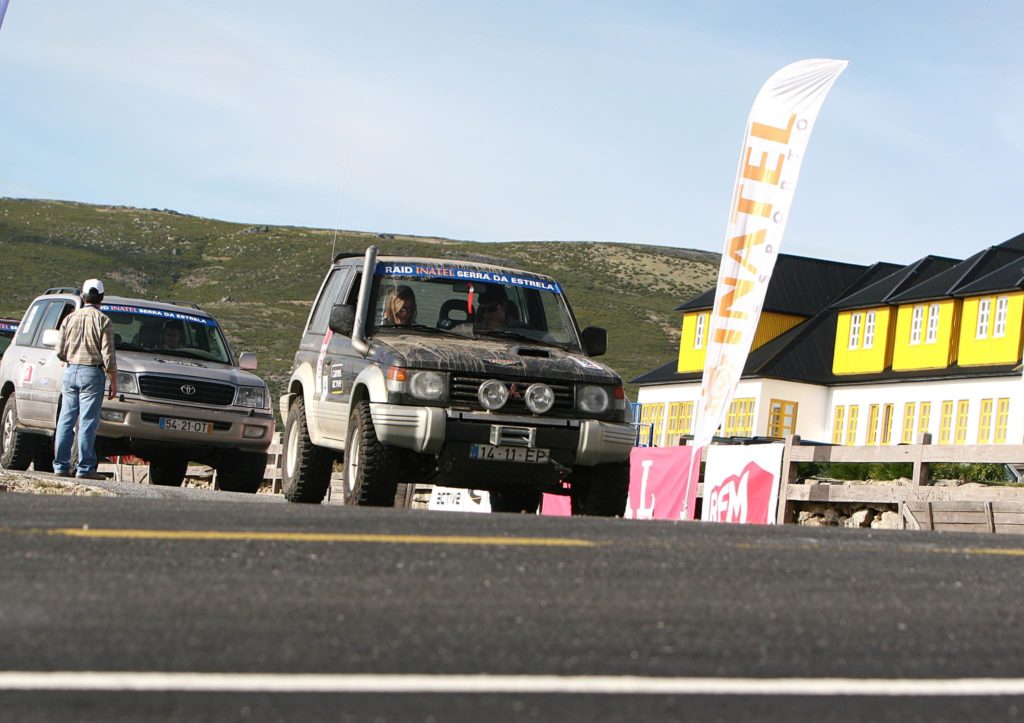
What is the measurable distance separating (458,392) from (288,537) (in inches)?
179

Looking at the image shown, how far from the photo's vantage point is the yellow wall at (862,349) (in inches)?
2307

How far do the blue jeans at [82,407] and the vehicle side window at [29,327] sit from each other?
11.0 ft

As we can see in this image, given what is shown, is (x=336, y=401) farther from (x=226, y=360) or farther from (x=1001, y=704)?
(x=1001, y=704)

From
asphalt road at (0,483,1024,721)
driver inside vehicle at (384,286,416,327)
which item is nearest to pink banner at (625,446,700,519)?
driver inside vehicle at (384,286,416,327)

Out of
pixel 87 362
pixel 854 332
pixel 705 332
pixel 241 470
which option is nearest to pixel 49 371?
pixel 241 470

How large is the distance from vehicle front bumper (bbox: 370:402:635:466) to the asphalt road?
3412 mm

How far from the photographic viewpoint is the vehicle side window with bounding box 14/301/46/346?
63.3ft

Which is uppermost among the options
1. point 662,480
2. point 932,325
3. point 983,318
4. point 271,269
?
point 271,269

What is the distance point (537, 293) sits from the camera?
13.5 m

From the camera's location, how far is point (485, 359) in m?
Answer: 11.9

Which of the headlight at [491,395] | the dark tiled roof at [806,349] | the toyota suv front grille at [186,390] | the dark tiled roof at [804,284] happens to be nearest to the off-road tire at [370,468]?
the headlight at [491,395]

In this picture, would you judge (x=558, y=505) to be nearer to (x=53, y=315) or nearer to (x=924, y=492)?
(x=924, y=492)

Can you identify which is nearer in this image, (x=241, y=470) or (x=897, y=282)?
(x=241, y=470)

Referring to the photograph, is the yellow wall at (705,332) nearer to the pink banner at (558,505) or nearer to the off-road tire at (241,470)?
the pink banner at (558,505)
